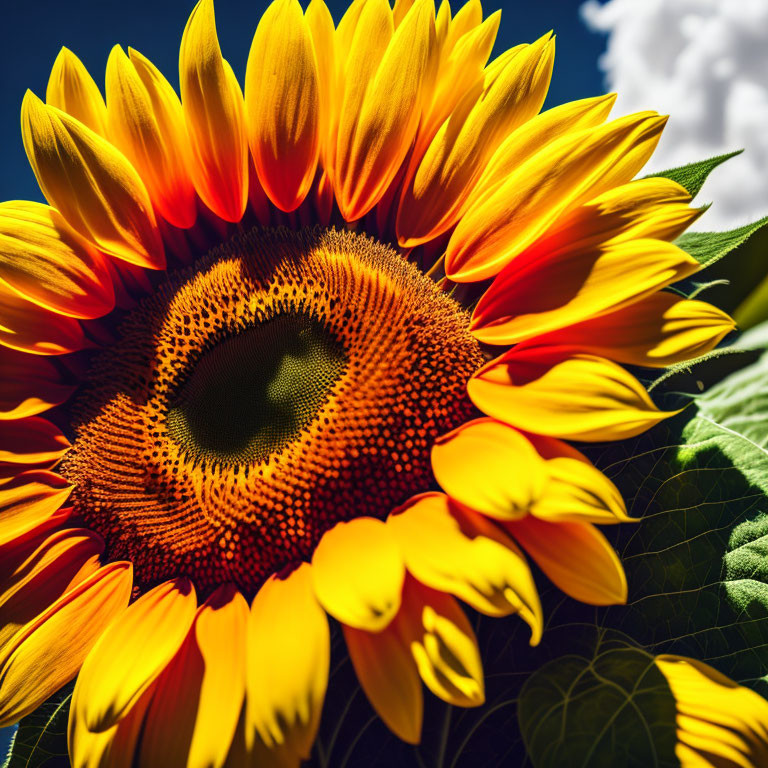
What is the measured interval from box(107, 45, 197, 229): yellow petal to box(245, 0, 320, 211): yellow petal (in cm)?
9

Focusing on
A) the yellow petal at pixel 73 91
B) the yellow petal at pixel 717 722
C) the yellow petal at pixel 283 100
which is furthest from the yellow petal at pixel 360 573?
the yellow petal at pixel 73 91

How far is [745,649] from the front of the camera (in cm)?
54

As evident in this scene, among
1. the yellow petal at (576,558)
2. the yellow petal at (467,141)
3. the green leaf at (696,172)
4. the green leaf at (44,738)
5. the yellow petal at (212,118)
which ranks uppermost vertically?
the green leaf at (696,172)

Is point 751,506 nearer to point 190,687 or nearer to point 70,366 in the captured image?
point 190,687

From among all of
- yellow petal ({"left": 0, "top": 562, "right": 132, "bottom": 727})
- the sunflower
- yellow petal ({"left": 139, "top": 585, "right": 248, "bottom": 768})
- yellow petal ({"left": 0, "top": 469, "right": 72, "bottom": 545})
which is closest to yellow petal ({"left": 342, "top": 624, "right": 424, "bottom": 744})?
the sunflower

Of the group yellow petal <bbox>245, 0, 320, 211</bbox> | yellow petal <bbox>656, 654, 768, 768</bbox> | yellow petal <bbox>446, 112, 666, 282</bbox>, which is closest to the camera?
yellow petal <bbox>656, 654, 768, 768</bbox>

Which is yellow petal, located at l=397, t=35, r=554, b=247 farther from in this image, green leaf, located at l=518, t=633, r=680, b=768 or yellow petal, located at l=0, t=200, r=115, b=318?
green leaf, located at l=518, t=633, r=680, b=768

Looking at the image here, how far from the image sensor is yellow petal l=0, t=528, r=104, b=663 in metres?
0.71

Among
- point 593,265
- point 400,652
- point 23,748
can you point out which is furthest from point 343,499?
point 23,748

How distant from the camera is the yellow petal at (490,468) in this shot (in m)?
0.49

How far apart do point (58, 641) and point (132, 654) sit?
0.39 feet

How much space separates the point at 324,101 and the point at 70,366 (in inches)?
18.6

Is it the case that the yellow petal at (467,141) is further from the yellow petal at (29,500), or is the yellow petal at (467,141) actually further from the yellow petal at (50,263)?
the yellow petal at (29,500)

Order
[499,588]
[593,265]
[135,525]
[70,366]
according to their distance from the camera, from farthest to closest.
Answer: [70,366]
[135,525]
[593,265]
[499,588]
